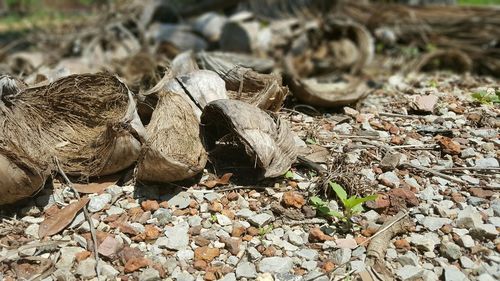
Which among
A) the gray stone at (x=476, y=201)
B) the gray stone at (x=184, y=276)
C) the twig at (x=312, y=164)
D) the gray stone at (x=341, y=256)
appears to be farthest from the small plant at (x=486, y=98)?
the gray stone at (x=184, y=276)

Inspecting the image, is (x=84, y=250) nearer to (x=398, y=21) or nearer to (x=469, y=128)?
(x=469, y=128)

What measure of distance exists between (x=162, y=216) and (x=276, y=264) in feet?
1.83

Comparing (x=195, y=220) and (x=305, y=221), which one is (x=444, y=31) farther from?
(x=195, y=220)

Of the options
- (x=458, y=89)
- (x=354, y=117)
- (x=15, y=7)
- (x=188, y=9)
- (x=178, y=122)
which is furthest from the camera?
(x=15, y=7)

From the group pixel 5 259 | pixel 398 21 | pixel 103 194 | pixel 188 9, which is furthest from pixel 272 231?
pixel 188 9

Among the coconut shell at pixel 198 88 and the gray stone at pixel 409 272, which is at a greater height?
the coconut shell at pixel 198 88

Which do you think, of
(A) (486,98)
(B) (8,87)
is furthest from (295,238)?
(A) (486,98)

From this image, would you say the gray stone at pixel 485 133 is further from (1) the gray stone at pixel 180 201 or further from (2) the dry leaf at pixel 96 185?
(2) the dry leaf at pixel 96 185

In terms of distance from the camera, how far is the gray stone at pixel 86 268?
1.77 m

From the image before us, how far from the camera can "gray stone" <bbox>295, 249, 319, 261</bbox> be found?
185 cm

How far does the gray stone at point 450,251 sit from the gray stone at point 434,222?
4.5 inches

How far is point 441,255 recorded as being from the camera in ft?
5.95

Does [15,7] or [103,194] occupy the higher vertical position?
[103,194]

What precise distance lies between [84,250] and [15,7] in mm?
10261
